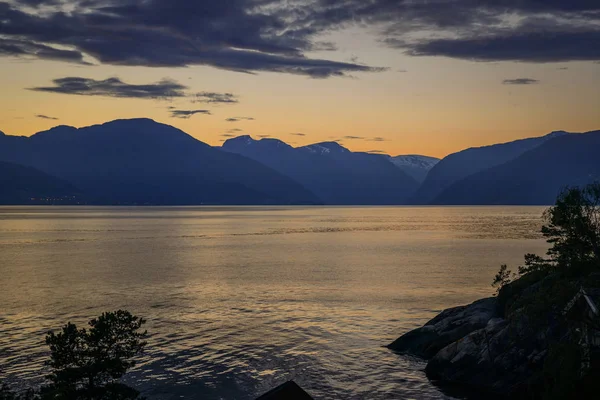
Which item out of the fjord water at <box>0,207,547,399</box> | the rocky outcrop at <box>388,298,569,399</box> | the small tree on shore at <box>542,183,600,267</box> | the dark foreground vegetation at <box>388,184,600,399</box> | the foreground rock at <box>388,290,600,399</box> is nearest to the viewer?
the dark foreground vegetation at <box>388,184,600,399</box>

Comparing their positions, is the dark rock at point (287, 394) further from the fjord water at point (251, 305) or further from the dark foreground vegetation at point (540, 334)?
the fjord water at point (251, 305)

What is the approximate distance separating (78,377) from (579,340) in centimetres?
2392

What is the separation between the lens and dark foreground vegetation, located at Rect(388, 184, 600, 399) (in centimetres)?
2489

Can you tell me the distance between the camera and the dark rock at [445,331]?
4448 centimetres

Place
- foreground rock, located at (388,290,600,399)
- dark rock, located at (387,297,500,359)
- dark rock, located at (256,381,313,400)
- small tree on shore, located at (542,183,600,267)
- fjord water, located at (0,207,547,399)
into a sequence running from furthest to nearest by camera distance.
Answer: dark rock, located at (387,297,500,359) < fjord water, located at (0,207,547,399) < foreground rock, located at (388,290,600,399) < small tree on shore, located at (542,183,600,267) < dark rock, located at (256,381,313,400)

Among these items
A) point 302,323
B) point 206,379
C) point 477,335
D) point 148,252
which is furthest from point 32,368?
point 148,252

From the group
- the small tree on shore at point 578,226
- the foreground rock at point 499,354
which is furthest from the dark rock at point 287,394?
the small tree on shore at point 578,226

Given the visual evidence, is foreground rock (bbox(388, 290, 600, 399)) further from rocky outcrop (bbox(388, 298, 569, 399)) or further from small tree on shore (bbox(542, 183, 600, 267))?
small tree on shore (bbox(542, 183, 600, 267))

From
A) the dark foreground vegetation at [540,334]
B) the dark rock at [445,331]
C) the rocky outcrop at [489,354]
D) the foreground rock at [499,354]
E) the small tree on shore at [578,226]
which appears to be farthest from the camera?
the dark rock at [445,331]

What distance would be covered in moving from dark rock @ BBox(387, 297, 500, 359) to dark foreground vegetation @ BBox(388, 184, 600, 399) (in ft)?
0.27

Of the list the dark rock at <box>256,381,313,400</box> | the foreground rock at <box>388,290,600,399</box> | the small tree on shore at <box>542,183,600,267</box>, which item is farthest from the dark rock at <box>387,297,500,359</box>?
the dark rock at <box>256,381,313,400</box>

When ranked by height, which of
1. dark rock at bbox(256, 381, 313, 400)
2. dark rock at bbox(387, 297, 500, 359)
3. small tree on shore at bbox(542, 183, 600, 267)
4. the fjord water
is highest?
small tree on shore at bbox(542, 183, 600, 267)

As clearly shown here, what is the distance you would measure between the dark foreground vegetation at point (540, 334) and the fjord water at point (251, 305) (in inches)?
121

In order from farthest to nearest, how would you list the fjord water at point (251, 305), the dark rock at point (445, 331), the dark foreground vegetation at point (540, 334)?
the dark rock at point (445, 331)
the fjord water at point (251, 305)
the dark foreground vegetation at point (540, 334)
